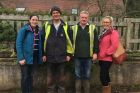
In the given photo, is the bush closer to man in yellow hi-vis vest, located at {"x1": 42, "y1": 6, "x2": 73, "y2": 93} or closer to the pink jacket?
man in yellow hi-vis vest, located at {"x1": 42, "y1": 6, "x2": 73, "y2": 93}

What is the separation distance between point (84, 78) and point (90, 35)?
97 centimetres

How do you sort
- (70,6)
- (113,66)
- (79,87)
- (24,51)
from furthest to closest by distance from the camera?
1. (70,6)
2. (113,66)
3. (79,87)
4. (24,51)

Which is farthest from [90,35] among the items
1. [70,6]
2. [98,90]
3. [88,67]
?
[70,6]

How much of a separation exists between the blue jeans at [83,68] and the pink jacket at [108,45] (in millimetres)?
299

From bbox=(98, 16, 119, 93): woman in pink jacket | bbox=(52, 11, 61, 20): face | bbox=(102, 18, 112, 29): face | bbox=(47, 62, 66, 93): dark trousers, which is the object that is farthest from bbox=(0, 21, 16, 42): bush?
bbox=(102, 18, 112, 29): face

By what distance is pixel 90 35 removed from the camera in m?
7.54

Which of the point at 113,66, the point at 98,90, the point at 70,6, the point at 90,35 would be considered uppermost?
the point at 70,6

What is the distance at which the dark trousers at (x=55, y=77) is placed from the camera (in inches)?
302

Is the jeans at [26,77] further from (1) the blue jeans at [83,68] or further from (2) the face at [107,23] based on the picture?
(2) the face at [107,23]

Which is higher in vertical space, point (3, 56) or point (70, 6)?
point (70, 6)

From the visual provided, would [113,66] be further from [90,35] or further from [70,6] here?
[70,6]

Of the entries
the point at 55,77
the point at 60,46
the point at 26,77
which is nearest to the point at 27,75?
the point at 26,77

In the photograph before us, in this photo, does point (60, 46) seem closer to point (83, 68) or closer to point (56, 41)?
point (56, 41)

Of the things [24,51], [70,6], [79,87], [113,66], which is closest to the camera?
[24,51]
